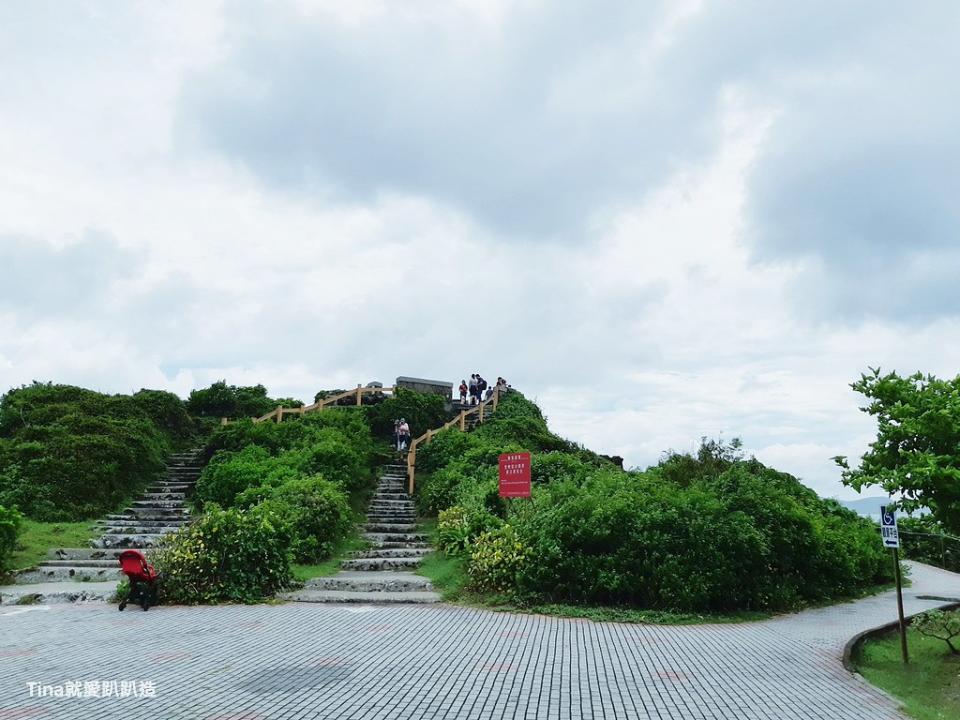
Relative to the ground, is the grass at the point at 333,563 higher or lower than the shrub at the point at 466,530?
lower

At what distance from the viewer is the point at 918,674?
716cm

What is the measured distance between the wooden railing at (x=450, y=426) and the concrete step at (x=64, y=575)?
792cm

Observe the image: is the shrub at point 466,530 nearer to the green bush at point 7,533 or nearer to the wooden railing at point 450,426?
the wooden railing at point 450,426

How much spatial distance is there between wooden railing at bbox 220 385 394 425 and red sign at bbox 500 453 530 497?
1250 cm

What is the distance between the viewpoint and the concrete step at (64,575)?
1101 centimetres

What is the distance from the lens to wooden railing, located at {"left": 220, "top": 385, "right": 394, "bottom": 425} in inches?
893

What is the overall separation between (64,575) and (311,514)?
408 centimetres

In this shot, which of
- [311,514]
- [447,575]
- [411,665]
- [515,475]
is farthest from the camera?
[311,514]

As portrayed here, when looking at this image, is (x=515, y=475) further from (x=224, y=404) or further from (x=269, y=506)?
(x=224, y=404)

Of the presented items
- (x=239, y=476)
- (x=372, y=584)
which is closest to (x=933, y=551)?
(x=372, y=584)

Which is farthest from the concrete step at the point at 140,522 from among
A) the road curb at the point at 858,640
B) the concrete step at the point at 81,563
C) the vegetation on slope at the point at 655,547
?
the road curb at the point at 858,640

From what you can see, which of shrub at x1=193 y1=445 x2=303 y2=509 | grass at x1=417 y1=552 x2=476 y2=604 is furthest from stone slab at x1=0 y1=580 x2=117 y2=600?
grass at x1=417 y1=552 x2=476 y2=604

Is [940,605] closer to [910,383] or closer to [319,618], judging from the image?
[910,383]

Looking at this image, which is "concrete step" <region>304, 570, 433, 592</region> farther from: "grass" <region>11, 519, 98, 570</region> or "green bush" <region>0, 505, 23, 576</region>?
"grass" <region>11, 519, 98, 570</region>
